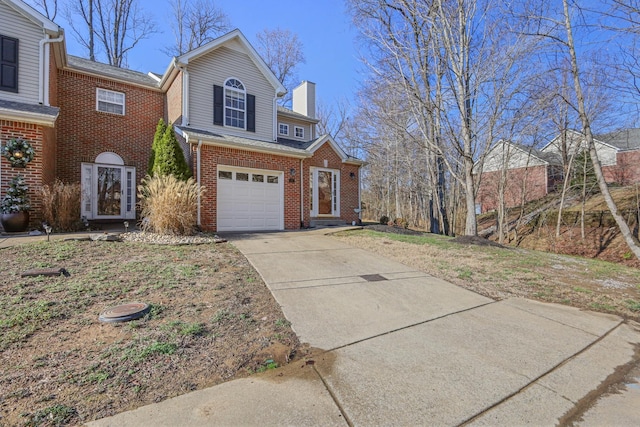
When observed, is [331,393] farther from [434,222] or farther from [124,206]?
[434,222]

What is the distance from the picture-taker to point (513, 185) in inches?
765

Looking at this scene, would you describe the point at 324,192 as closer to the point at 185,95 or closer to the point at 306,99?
the point at 185,95

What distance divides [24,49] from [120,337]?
1067cm

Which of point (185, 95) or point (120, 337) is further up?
point (185, 95)

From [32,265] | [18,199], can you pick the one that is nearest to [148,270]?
[32,265]

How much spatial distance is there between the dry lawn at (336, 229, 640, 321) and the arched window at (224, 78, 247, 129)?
22.7 ft

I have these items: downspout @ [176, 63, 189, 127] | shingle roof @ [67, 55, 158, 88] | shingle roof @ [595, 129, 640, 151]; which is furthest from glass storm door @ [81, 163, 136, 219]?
shingle roof @ [595, 129, 640, 151]

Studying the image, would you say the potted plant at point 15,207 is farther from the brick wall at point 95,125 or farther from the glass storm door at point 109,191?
the glass storm door at point 109,191

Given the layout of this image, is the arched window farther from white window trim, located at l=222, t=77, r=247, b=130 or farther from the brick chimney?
the brick chimney

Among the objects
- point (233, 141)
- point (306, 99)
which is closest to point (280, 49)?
point (306, 99)

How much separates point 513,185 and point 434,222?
7.67 metres

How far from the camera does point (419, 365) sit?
2.43 m

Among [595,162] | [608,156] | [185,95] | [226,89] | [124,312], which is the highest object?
[226,89]

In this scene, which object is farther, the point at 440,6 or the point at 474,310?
the point at 440,6
